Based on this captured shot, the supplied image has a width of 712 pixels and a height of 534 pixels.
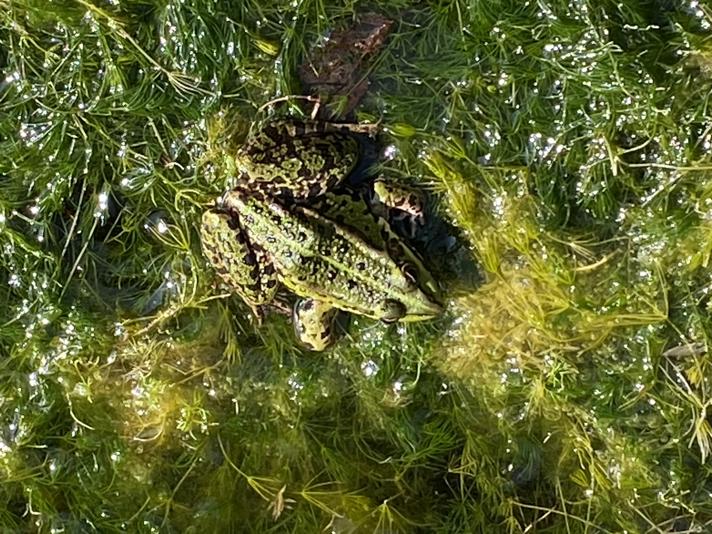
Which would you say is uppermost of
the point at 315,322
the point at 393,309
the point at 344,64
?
the point at 344,64

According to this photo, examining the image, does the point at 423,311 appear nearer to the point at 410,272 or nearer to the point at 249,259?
the point at 410,272

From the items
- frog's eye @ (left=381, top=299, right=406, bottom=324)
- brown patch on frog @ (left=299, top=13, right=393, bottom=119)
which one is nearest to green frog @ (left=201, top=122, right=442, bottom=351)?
frog's eye @ (left=381, top=299, right=406, bottom=324)

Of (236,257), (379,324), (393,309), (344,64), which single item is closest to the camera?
(393,309)

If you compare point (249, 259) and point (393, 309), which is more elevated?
point (393, 309)

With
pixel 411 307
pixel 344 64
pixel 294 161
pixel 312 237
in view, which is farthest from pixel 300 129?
pixel 411 307

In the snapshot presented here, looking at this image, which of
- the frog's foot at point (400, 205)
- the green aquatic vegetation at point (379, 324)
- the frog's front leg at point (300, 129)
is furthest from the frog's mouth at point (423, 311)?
the frog's front leg at point (300, 129)

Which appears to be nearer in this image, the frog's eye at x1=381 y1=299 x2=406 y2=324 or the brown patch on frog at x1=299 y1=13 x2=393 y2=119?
the frog's eye at x1=381 y1=299 x2=406 y2=324

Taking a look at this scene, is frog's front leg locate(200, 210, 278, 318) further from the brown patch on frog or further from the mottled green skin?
the brown patch on frog

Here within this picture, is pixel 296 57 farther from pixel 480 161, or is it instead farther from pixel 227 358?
pixel 227 358
